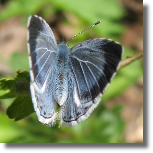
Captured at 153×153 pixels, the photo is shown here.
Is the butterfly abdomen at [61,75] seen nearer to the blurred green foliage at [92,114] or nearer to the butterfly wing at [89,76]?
the butterfly wing at [89,76]

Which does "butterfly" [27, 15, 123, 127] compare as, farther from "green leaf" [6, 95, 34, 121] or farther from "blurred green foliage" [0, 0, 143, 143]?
"blurred green foliage" [0, 0, 143, 143]

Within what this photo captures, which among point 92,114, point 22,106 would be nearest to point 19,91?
point 22,106

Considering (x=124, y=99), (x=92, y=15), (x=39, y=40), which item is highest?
(x=39, y=40)

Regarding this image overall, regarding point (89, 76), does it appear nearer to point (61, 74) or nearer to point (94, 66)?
point (94, 66)

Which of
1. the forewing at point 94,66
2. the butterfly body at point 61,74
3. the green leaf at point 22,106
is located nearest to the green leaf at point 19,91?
the green leaf at point 22,106

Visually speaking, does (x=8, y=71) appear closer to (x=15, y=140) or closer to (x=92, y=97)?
(x=15, y=140)

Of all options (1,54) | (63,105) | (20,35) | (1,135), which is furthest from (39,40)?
(20,35)

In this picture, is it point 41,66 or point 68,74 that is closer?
point 41,66

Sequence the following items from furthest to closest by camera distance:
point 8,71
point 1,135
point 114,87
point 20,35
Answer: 1. point 20,35
2. point 8,71
3. point 114,87
4. point 1,135
